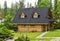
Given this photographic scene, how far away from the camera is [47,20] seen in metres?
46.8

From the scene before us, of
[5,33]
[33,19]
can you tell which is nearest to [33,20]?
[33,19]

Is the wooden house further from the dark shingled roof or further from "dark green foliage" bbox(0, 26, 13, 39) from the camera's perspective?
"dark green foliage" bbox(0, 26, 13, 39)

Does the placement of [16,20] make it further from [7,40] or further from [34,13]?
[7,40]

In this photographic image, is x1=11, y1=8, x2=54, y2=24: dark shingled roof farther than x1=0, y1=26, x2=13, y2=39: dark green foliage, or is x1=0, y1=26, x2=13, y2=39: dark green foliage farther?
x1=11, y1=8, x2=54, y2=24: dark shingled roof

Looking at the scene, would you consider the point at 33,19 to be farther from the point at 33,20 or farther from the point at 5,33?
the point at 5,33

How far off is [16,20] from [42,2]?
57.7 ft

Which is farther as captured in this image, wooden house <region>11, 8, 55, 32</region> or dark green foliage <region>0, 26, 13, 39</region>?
wooden house <region>11, 8, 55, 32</region>

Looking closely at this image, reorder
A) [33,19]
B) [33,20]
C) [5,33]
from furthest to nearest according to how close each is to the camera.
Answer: [33,19], [33,20], [5,33]

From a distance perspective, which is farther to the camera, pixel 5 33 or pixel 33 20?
pixel 33 20

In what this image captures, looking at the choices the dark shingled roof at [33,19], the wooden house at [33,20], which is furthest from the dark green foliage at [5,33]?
the dark shingled roof at [33,19]

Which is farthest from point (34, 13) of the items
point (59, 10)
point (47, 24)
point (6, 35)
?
point (6, 35)

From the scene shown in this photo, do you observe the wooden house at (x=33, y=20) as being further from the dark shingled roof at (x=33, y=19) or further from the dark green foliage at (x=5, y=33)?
the dark green foliage at (x=5, y=33)

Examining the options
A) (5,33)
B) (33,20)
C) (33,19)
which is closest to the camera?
(5,33)

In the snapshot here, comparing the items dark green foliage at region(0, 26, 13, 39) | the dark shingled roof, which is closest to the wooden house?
the dark shingled roof
